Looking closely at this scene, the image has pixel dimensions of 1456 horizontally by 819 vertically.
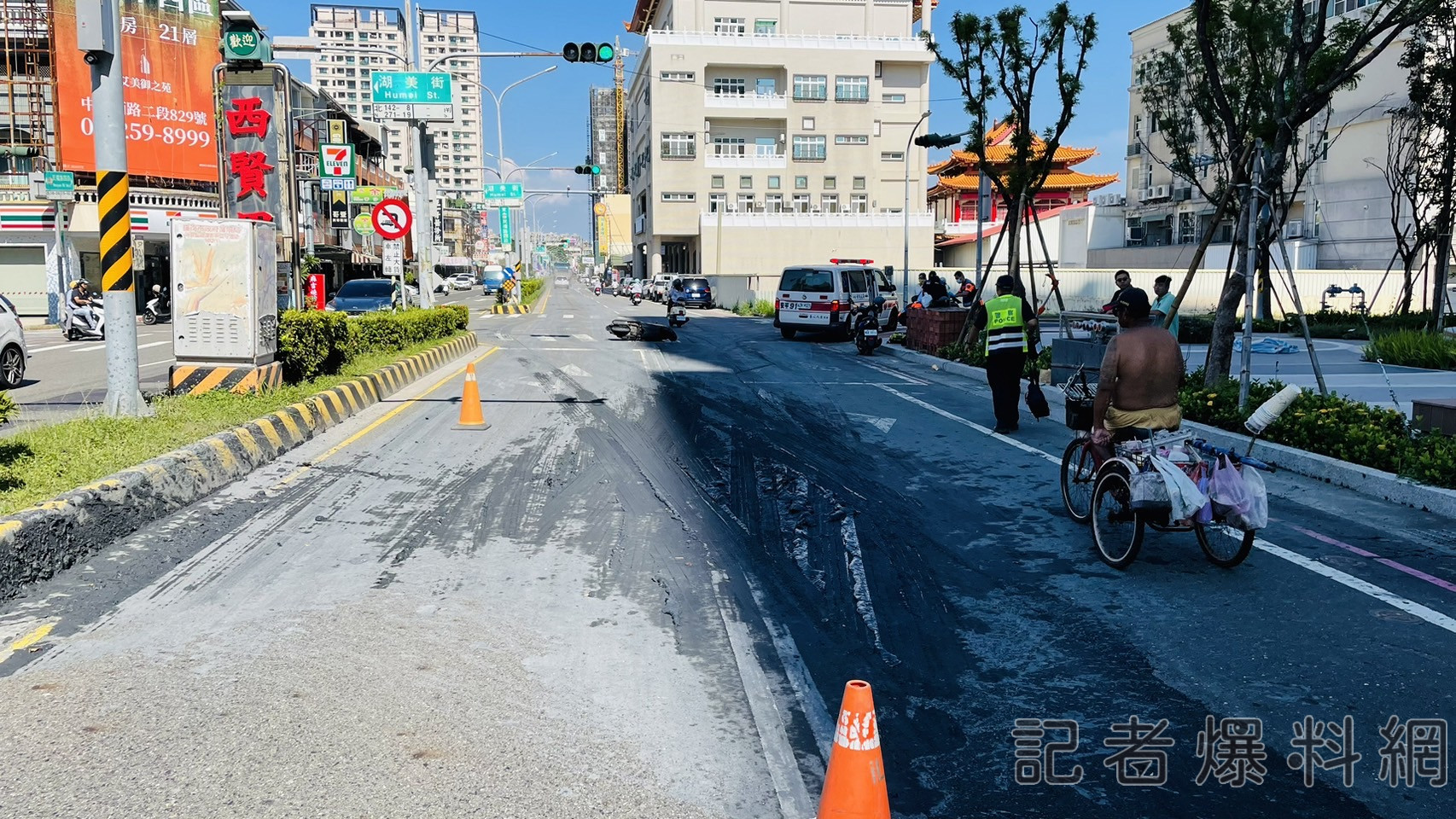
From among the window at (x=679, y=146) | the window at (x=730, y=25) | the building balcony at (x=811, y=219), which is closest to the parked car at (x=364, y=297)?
the building balcony at (x=811, y=219)

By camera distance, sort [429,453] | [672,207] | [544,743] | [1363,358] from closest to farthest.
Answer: [544,743], [429,453], [1363,358], [672,207]

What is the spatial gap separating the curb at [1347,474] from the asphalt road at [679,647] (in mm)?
204

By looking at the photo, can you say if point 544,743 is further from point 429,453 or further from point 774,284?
point 774,284

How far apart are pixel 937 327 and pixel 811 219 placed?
A: 5077 cm

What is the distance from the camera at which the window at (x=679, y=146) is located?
240 ft

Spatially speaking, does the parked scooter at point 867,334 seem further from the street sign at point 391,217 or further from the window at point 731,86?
the window at point 731,86

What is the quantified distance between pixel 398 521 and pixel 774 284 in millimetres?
48735

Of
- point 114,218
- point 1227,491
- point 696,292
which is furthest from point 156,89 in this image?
point 1227,491

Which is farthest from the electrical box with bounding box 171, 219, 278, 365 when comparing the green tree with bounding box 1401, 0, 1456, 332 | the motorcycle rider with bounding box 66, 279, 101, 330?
the green tree with bounding box 1401, 0, 1456, 332

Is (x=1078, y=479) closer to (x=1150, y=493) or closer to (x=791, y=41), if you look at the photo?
(x=1150, y=493)

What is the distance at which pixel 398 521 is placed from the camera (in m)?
7.80

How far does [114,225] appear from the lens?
10.5 metres

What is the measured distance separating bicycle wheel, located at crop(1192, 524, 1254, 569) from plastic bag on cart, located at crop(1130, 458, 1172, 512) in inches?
12.7

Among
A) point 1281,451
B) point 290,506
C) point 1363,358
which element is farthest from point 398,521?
point 1363,358
